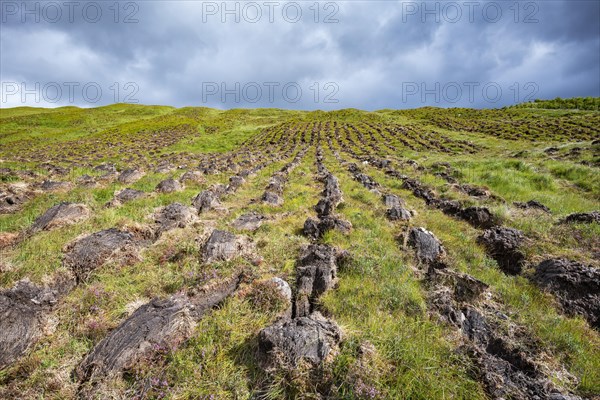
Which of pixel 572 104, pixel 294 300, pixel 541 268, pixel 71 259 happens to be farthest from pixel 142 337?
pixel 572 104

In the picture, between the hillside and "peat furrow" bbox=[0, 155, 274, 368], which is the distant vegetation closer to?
the hillside

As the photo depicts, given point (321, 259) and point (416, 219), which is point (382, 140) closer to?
point (416, 219)

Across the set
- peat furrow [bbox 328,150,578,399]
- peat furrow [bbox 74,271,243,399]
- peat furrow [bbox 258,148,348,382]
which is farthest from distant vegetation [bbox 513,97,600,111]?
peat furrow [bbox 74,271,243,399]

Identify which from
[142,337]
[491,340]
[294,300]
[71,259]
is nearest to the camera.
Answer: [142,337]

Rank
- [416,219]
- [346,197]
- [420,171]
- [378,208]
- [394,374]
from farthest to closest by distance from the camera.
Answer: [420,171], [346,197], [378,208], [416,219], [394,374]

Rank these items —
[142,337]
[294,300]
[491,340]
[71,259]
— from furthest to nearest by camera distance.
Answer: [71,259], [294,300], [491,340], [142,337]

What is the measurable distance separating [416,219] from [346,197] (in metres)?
3.84

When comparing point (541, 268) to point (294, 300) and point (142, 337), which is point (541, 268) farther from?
point (142, 337)

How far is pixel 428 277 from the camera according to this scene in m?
6.07

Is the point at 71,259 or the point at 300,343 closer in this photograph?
the point at 300,343

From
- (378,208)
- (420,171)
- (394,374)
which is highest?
(420,171)

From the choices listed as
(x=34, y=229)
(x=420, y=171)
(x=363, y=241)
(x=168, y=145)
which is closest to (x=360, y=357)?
(x=363, y=241)

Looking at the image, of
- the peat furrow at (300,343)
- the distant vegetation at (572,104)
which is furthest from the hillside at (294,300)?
the distant vegetation at (572,104)

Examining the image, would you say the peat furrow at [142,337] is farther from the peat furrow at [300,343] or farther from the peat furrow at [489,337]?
the peat furrow at [489,337]
